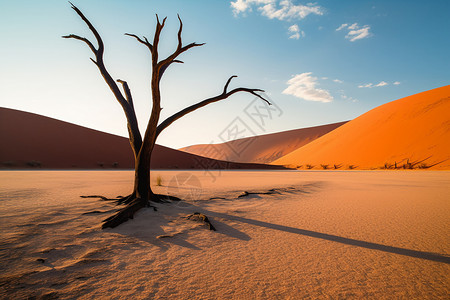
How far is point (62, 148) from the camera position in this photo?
31078 mm

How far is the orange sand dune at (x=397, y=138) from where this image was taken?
78.9ft

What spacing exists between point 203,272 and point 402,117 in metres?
42.8

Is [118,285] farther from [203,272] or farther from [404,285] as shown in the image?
[404,285]

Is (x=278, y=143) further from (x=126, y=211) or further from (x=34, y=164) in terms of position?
(x=126, y=211)

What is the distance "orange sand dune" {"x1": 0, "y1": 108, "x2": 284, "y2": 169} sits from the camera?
2680 cm

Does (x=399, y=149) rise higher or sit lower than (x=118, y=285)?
higher

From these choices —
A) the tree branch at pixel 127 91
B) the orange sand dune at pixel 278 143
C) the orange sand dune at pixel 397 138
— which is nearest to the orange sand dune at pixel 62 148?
the orange sand dune at pixel 397 138

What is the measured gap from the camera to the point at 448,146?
73.9 feet

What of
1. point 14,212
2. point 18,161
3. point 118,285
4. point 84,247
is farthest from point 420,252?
point 18,161

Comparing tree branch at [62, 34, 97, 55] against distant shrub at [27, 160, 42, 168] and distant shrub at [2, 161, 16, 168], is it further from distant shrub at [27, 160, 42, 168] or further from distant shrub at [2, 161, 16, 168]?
distant shrub at [2, 161, 16, 168]

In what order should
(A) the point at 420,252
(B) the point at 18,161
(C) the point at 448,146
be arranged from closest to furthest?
(A) the point at 420,252 < (C) the point at 448,146 < (B) the point at 18,161

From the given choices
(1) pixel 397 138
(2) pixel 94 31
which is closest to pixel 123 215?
(2) pixel 94 31

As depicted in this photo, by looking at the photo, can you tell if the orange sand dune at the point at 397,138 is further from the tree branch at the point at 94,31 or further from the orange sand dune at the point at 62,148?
the tree branch at the point at 94,31

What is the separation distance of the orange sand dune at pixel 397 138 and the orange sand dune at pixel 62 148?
42.5 feet
